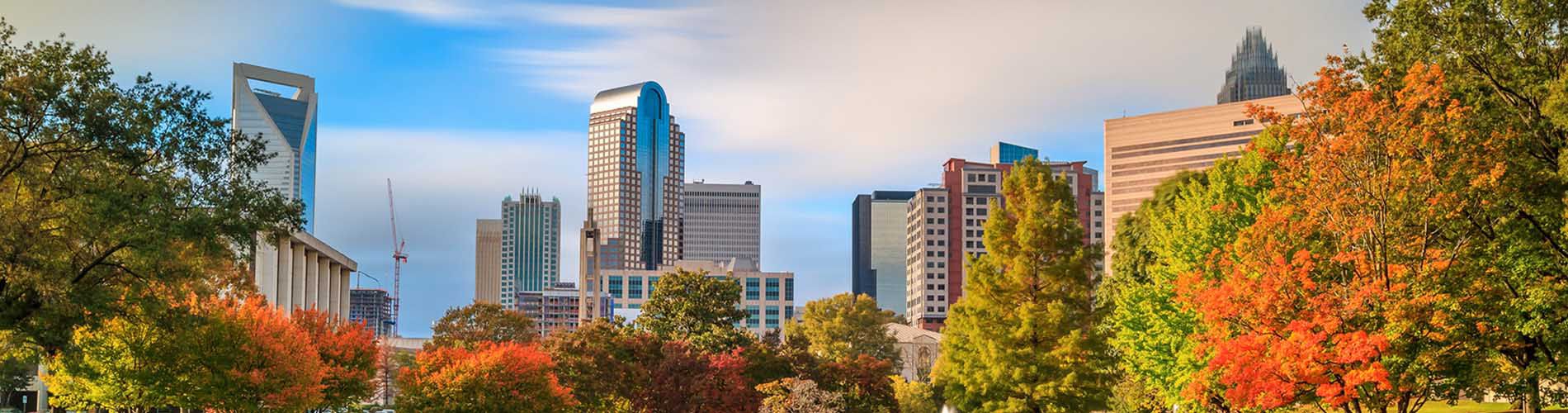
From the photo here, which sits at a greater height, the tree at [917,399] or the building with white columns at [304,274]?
the building with white columns at [304,274]

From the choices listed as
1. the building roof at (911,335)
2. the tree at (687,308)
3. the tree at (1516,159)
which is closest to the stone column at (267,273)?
the tree at (687,308)

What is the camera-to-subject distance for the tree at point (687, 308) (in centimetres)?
7519

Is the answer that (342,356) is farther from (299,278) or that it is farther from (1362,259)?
Result: (1362,259)

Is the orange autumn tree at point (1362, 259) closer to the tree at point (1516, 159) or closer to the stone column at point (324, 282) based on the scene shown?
the tree at point (1516, 159)

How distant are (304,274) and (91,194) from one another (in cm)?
7217

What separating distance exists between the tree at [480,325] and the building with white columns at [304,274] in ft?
27.5

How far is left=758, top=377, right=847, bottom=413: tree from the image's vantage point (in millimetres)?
59000

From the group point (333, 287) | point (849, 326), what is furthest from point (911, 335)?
point (333, 287)

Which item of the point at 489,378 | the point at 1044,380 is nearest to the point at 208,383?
the point at 489,378

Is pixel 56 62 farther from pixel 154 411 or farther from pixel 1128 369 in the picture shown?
pixel 154 411

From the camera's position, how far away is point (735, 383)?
60344 millimetres

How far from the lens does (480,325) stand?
291 ft

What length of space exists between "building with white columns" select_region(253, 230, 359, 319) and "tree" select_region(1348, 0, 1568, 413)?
61994 mm

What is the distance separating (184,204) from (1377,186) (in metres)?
Result: 30.1
